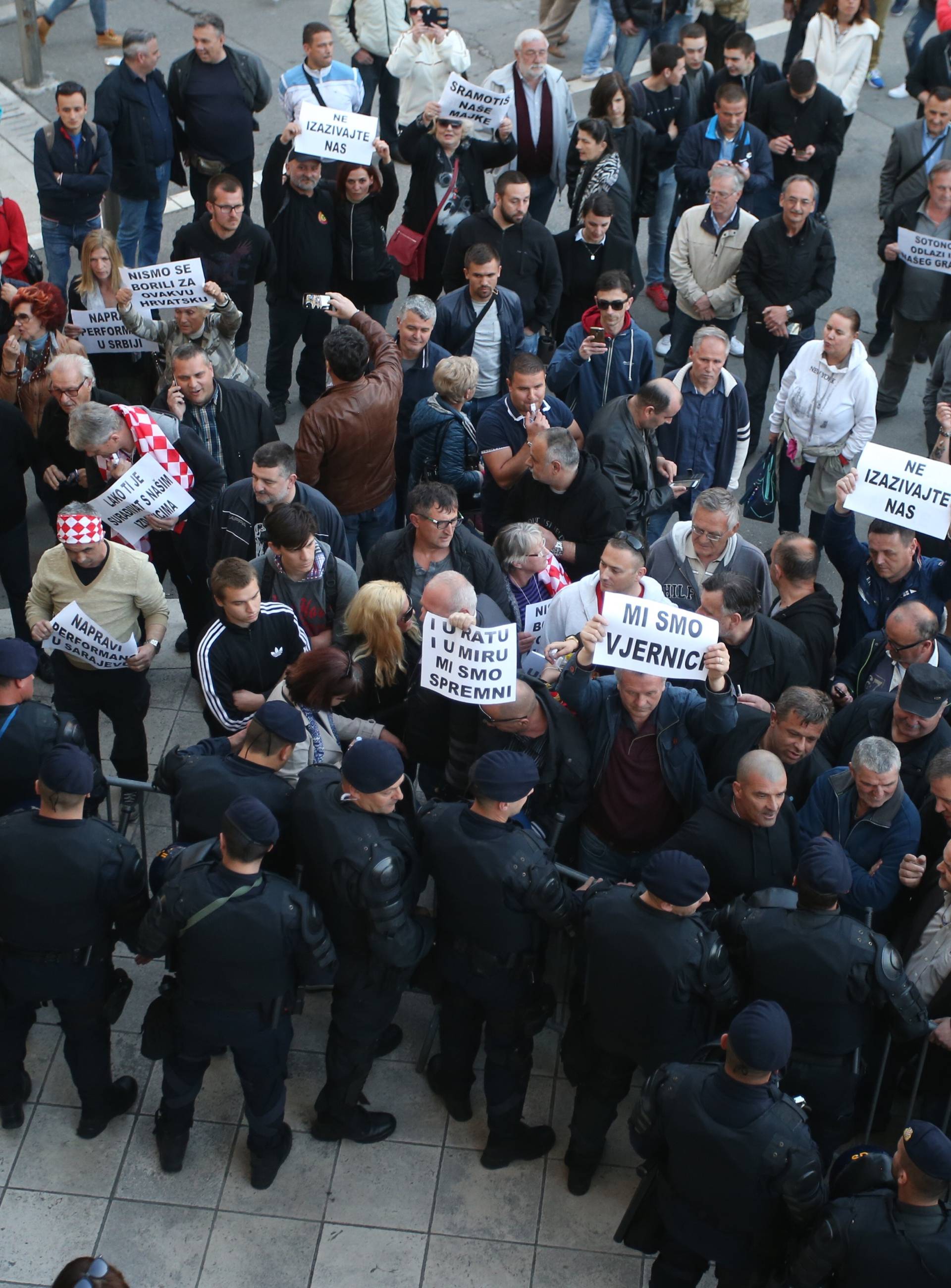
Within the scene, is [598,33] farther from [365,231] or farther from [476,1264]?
[476,1264]

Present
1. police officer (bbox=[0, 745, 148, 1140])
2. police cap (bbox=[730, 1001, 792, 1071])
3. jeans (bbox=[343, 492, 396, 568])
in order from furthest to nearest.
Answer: jeans (bbox=[343, 492, 396, 568])
police officer (bbox=[0, 745, 148, 1140])
police cap (bbox=[730, 1001, 792, 1071])

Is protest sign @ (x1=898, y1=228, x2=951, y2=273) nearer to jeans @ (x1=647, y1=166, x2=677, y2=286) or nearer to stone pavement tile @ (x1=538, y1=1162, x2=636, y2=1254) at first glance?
jeans @ (x1=647, y1=166, x2=677, y2=286)

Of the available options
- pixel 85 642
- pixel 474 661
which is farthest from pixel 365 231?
pixel 474 661

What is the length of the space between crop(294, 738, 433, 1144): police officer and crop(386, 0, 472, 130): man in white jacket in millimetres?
7474

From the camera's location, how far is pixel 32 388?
8.05 meters

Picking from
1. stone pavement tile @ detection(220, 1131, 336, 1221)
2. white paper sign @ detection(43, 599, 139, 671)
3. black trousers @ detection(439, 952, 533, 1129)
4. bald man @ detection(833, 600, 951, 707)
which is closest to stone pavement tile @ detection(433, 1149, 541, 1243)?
black trousers @ detection(439, 952, 533, 1129)

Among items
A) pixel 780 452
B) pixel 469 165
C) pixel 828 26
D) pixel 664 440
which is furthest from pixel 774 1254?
pixel 828 26

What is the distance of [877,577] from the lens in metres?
6.97

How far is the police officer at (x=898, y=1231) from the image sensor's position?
4.17 metres

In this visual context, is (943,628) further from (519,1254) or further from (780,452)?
(519,1254)

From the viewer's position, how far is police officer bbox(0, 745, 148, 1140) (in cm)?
502

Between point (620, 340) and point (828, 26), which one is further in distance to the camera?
point (828, 26)

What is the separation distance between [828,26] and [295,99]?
181 inches

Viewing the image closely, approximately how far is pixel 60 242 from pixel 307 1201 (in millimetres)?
7670
